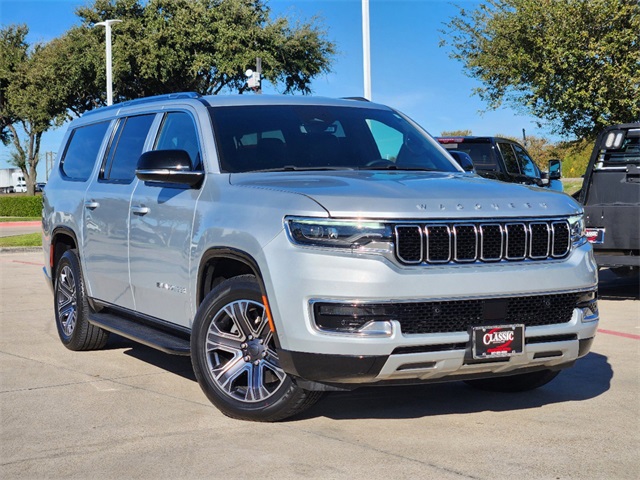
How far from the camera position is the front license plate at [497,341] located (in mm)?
5000

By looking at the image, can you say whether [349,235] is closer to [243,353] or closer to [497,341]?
[497,341]

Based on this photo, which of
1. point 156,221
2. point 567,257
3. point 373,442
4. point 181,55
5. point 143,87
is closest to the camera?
point 373,442

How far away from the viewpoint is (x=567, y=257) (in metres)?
5.44

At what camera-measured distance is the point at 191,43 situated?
129ft

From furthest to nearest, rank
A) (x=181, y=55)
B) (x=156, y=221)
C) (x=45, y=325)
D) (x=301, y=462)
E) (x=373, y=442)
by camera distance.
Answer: (x=181, y=55) → (x=45, y=325) → (x=156, y=221) → (x=373, y=442) → (x=301, y=462)

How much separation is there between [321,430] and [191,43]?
35561 mm

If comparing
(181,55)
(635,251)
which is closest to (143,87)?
(181,55)

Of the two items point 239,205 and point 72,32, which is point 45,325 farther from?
point 72,32

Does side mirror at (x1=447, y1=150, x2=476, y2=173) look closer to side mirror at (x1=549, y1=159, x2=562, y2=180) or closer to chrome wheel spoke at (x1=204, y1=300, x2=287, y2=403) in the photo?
chrome wheel spoke at (x1=204, y1=300, x2=287, y2=403)

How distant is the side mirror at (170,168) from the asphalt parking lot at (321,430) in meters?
1.41

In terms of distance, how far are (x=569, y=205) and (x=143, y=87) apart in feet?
125

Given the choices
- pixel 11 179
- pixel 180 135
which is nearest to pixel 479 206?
pixel 180 135

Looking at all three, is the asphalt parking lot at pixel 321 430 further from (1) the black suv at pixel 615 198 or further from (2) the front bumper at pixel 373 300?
(1) the black suv at pixel 615 198

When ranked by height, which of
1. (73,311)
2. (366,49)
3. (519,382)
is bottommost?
(519,382)
